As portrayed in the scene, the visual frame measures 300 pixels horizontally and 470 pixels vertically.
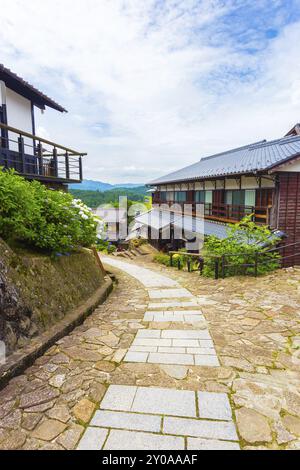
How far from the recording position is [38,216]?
510 cm

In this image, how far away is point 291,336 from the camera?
441 cm

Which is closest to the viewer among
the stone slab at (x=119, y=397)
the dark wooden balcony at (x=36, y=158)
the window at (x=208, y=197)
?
the stone slab at (x=119, y=397)

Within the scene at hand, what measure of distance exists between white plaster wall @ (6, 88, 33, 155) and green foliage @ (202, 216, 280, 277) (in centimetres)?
912

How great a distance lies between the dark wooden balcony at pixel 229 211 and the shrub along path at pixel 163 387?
768 cm

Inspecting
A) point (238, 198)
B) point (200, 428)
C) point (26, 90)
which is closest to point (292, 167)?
point (238, 198)

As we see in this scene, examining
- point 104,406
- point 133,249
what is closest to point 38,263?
point 104,406

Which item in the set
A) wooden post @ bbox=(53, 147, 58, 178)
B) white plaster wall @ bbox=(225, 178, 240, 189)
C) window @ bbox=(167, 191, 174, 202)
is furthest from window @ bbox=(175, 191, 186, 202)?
wooden post @ bbox=(53, 147, 58, 178)

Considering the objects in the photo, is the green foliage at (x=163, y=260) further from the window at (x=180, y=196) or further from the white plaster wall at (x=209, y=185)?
the window at (x=180, y=196)

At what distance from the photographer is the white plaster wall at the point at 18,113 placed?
1015 centimetres

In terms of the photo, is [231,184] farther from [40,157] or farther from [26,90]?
[26,90]

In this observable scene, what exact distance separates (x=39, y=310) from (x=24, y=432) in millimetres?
2060

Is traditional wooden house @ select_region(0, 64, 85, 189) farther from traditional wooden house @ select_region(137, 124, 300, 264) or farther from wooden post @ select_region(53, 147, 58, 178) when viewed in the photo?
traditional wooden house @ select_region(137, 124, 300, 264)

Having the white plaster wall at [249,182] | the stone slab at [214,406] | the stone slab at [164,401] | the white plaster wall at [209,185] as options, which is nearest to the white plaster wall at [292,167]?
the white plaster wall at [249,182]

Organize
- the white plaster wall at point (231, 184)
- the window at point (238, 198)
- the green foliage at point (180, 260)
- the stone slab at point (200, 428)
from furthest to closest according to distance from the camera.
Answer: the green foliage at point (180, 260) → the white plaster wall at point (231, 184) → the window at point (238, 198) → the stone slab at point (200, 428)
